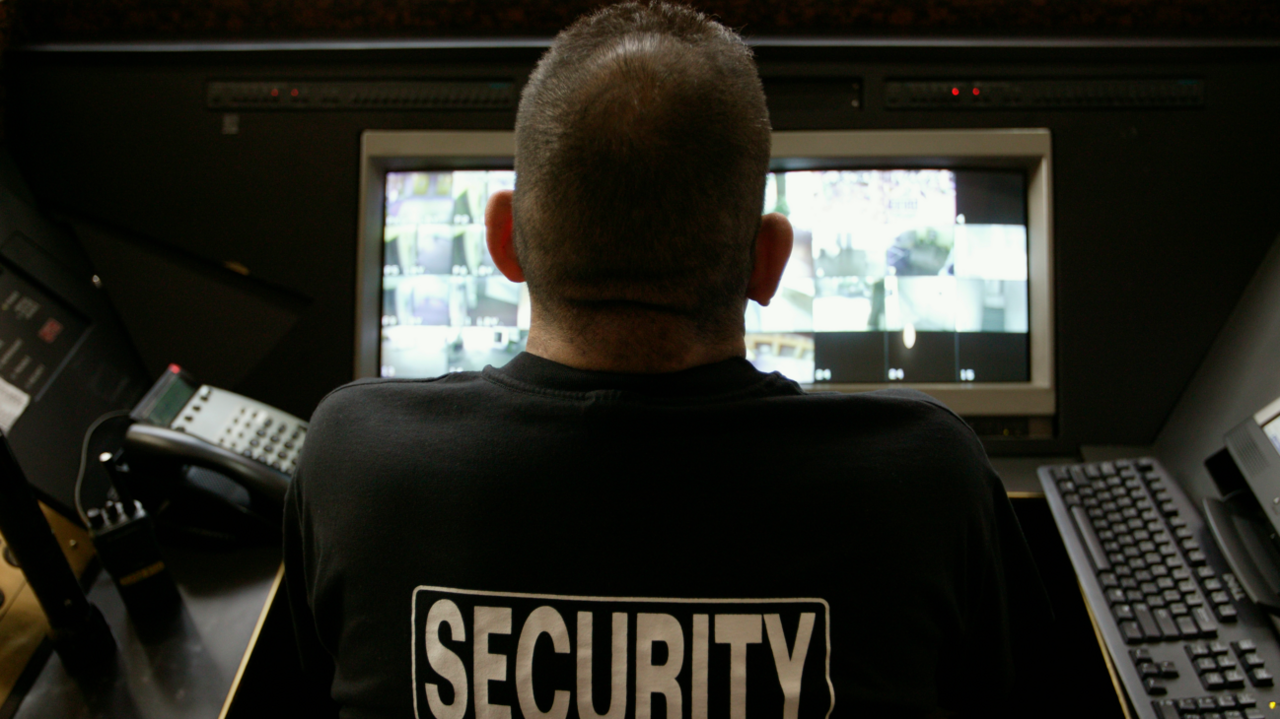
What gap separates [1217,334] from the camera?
3.81 ft

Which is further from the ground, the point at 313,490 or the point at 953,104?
the point at 953,104

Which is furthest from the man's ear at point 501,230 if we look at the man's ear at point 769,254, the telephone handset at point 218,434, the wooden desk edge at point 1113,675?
the wooden desk edge at point 1113,675

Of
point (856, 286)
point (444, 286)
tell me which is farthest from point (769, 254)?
point (444, 286)

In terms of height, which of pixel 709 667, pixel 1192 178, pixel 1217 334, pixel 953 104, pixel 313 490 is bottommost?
pixel 709 667

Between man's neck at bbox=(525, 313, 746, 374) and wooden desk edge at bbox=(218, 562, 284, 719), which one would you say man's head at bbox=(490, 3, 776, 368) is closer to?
man's neck at bbox=(525, 313, 746, 374)

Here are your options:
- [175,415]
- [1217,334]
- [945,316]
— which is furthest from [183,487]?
[1217,334]

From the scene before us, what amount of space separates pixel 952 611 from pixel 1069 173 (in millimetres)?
857

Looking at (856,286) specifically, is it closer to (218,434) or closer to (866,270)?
(866,270)

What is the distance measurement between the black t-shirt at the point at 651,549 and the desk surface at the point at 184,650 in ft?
1.09

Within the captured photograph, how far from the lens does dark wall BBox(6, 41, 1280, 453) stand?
1146 mm

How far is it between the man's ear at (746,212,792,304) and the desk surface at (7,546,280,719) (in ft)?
2.08

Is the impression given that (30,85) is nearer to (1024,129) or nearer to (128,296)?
(128,296)

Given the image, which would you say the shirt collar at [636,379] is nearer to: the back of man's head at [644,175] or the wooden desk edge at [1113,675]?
the back of man's head at [644,175]

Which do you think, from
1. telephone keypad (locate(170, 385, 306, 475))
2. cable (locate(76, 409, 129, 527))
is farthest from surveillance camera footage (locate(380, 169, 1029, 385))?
cable (locate(76, 409, 129, 527))
